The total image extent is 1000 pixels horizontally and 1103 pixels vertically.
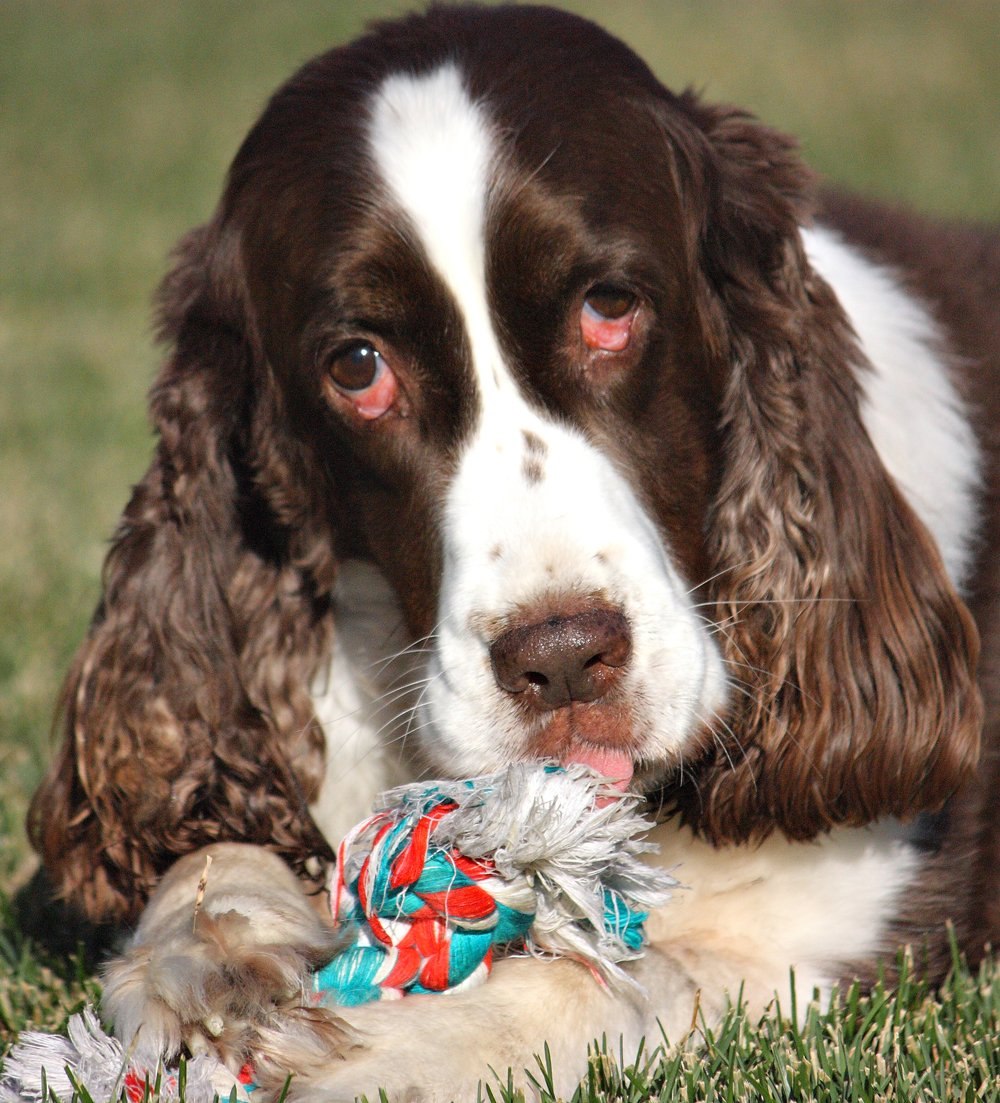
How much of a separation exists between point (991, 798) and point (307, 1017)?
5.10 feet

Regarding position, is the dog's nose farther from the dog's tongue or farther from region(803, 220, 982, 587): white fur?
region(803, 220, 982, 587): white fur

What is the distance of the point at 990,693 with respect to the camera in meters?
3.40

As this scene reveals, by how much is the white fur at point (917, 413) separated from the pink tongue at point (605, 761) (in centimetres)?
98

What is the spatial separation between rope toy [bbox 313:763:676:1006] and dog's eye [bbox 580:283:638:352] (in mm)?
800

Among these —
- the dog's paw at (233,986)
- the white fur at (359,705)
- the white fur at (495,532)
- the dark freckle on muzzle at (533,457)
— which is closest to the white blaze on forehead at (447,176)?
the white fur at (495,532)

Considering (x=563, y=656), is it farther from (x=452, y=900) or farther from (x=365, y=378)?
(x=365, y=378)

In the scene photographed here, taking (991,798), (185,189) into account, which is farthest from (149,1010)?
(185,189)

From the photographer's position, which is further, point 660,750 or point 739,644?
point 739,644

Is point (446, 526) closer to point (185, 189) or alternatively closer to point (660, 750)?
point (660, 750)

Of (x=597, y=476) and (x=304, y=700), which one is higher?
(x=597, y=476)

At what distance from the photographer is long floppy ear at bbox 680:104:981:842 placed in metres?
3.05

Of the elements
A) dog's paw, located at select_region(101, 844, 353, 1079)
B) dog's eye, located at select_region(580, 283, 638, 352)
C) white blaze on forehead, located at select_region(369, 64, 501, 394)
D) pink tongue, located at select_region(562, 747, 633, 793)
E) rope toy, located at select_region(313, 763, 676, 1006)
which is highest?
white blaze on forehead, located at select_region(369, 64, 501, 394)

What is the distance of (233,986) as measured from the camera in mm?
2574

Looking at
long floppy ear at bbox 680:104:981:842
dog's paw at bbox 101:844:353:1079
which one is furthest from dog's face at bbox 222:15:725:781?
dog's paw at bbox 101:844:353:1079
